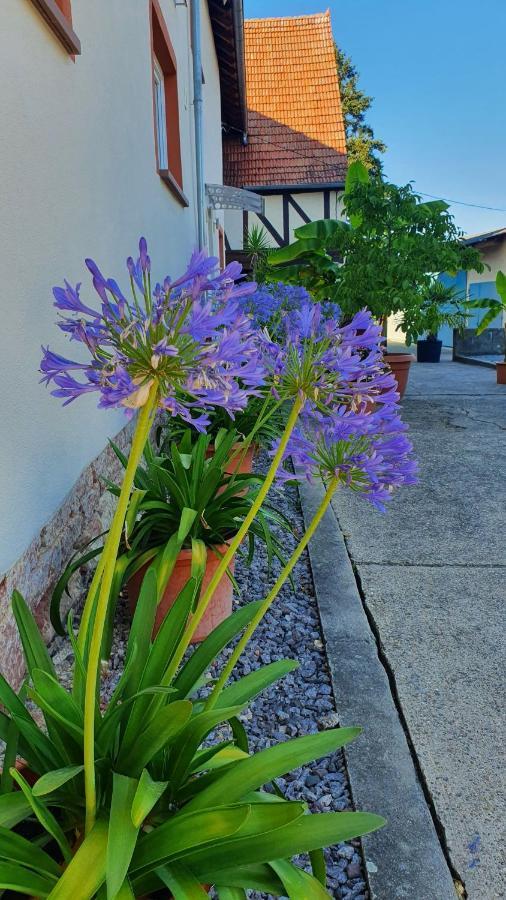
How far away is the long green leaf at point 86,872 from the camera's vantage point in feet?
2.85

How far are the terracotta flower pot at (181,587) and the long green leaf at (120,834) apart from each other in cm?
129

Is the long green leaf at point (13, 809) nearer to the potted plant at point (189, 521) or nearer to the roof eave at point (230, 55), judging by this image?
the potted plant at point (189, 521)

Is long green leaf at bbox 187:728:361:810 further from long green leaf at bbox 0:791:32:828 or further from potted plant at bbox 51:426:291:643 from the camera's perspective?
potted plant at bbox 51:426:291:643

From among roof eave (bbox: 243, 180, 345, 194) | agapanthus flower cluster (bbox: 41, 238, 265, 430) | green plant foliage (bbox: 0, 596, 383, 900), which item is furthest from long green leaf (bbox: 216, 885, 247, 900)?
roof eave (bbox: 243, 180, 345, 194)

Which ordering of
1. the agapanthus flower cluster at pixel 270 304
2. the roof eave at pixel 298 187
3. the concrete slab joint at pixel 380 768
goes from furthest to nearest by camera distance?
the roof eave at pixel 298 187
the agapanthus flower cluster at pixel 270 304
the concrete slab joint at pixel 380 768

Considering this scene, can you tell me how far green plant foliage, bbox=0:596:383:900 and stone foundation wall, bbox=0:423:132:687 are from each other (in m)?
0.48

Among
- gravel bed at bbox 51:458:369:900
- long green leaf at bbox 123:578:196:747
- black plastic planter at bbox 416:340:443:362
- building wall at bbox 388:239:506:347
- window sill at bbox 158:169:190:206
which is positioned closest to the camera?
long green leaf at bbox 123:578:196:747

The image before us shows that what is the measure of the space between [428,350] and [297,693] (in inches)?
553

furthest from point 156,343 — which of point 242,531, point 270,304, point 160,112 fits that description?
point 160,112

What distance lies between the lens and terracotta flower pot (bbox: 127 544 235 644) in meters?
2.31

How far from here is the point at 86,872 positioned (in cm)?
90

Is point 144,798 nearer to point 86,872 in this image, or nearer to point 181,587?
point 86,872

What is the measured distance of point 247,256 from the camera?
13.5 m

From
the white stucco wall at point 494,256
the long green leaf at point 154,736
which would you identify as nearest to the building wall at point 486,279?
the white stucco wall at point 494,256
